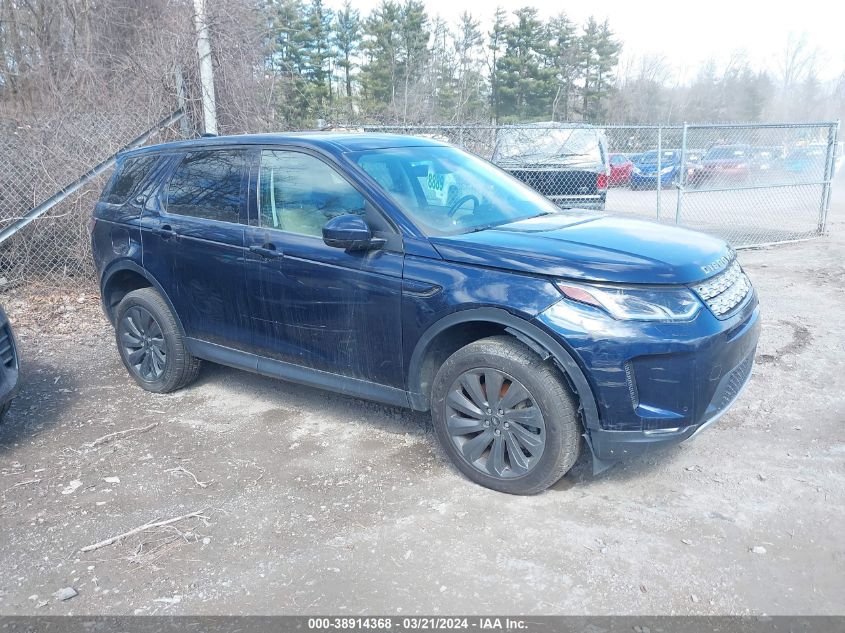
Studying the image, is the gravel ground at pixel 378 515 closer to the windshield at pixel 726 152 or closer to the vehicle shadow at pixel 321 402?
the vehicle shadow at pixel 321 402

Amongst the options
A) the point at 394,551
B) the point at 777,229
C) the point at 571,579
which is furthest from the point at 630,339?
the point at 777,229

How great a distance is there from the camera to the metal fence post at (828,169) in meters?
9.96

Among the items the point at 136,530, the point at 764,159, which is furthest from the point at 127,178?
the point at 764,159

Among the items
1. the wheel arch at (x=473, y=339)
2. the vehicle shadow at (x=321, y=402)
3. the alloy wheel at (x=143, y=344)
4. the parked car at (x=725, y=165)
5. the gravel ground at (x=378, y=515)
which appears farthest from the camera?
the parked car at (x=725, y=165)

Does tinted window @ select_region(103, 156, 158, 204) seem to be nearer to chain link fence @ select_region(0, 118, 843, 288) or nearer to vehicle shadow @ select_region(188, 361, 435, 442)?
vehicle shadow @ select_region(188, 361, 435, 442)

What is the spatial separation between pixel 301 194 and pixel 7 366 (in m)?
2.14

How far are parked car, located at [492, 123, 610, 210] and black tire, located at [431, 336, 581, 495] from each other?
659 cm

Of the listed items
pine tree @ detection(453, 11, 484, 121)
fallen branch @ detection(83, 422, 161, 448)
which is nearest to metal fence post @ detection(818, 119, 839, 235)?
fallen branch @ detection(83, 422, 161, 448)

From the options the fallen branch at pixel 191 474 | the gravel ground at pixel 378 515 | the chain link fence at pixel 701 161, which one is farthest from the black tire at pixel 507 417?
the chain link fence at pixel 701 161

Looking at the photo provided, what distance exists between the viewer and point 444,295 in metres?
3.44

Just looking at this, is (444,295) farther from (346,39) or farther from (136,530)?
(346,39)

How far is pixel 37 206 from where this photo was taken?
25.6 ft

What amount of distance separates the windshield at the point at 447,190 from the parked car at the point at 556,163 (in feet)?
17.4

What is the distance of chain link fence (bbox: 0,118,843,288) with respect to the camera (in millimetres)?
7848
